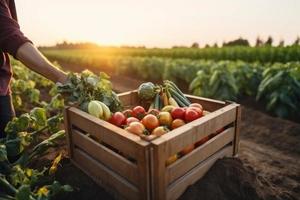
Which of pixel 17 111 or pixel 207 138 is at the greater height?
pixel 207 138

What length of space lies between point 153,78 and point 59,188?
1018 cm

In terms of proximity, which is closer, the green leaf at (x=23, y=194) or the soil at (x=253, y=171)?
the green leaf at (x=23, y=194)

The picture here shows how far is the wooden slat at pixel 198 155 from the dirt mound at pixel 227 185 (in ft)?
0.52

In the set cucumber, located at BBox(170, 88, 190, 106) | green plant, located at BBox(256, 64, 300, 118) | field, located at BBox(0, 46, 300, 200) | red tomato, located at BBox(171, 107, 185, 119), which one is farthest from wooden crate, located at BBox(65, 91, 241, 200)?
green plant, located at BBox(256, 64, 300, 118)

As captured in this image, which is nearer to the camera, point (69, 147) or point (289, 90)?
point (69, 147)

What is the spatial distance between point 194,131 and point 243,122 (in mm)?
4194

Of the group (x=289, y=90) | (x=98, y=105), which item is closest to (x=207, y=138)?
(x=98, y=105)

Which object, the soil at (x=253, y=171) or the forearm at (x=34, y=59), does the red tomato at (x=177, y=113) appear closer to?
the soil at (x=253, y=171)

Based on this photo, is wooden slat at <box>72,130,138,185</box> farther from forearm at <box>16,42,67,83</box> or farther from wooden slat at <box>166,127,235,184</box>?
forearm at <box>16,42,67,83</box>

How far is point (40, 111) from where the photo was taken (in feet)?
10.0

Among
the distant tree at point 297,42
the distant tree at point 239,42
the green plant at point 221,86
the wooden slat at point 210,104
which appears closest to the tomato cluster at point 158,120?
the wooden slat at point 210,104

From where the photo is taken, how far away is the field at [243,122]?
8.45ft

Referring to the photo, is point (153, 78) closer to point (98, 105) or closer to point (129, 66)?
point (129, 66)

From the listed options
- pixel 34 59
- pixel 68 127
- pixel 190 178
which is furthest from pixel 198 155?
pixel 34 59
